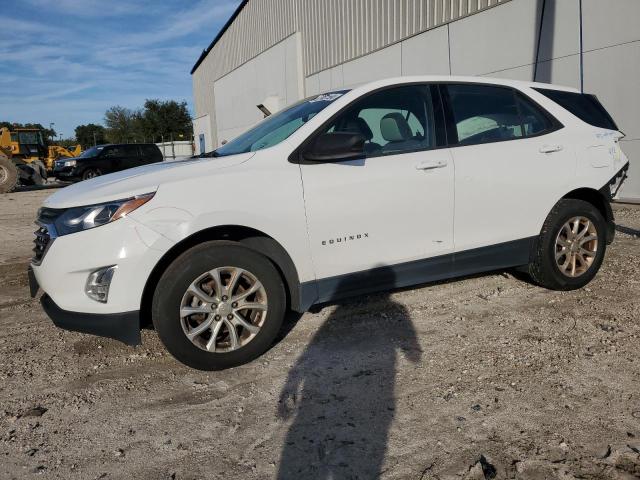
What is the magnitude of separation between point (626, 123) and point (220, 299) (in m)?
8.83

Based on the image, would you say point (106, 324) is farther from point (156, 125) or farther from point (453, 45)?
point (156, 125)

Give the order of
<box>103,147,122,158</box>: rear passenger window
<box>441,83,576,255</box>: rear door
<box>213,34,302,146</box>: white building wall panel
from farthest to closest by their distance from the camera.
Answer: <box>213,34,302,146</box>: white building wall panel, <box>103,147,122,158</box>: rear passenger window, <box>441,83,576,255</box>: rear door

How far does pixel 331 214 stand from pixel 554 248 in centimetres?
212

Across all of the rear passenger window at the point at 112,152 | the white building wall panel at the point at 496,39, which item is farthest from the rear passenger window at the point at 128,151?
the white building wall panel at the point at 496,39

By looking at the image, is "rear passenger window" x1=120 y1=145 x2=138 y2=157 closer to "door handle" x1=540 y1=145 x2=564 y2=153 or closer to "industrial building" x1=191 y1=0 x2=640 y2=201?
"industrial building" x1=191 y1=0 x2=640 y2=201

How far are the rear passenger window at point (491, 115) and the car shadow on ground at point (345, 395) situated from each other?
5.05 feet

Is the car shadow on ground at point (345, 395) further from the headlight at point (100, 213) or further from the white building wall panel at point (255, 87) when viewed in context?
the white building wall panel at point (255, 87)

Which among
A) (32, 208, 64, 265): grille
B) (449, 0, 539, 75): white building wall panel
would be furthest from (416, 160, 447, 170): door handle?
(449, 0, 539, 75): white building wall panel

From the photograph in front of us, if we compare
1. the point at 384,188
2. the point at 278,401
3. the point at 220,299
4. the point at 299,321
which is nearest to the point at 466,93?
the point at 384,188

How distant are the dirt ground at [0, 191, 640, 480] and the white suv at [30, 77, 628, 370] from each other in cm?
37

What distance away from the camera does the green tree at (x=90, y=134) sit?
8400 cm

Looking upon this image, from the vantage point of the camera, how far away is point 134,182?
124 inches

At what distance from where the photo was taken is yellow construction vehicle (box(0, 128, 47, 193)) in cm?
1920

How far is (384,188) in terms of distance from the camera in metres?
3.54
